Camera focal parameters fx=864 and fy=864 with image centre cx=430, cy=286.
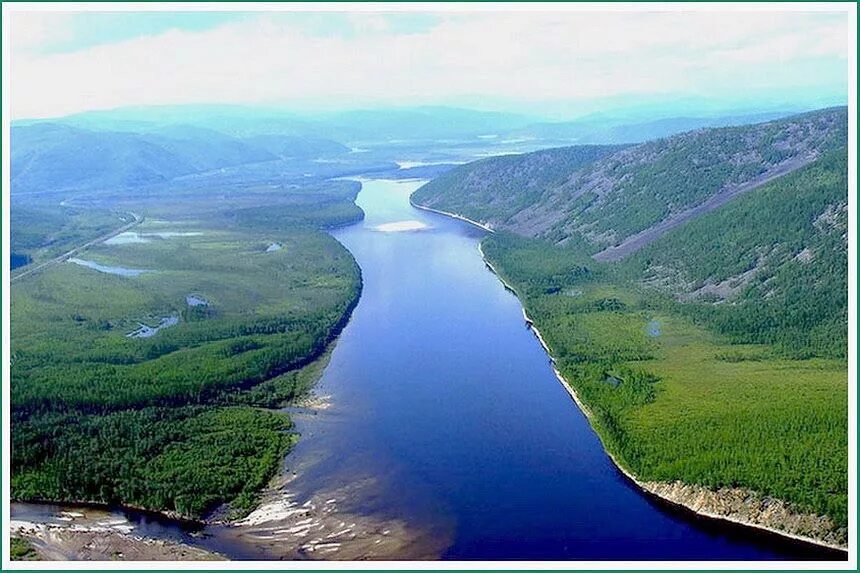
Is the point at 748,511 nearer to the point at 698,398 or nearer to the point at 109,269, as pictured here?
the point at 698,398

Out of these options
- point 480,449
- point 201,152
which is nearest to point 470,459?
point 480,449

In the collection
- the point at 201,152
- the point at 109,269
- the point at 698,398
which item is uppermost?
the point at 201,152

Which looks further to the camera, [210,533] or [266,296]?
[266,296]

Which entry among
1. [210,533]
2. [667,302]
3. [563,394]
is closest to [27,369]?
[210,533]

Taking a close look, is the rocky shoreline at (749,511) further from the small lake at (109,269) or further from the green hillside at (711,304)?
the small lake at (109,269)

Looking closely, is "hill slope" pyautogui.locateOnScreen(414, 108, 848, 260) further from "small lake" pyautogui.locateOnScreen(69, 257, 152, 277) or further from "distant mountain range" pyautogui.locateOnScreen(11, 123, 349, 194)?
"distant mountain range" pyautogui.locateOnScreen(11, 123, 349, 194)

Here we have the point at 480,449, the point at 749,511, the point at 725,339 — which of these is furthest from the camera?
the point at 725,339

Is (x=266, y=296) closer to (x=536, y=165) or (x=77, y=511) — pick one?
(x=77, y=511)
